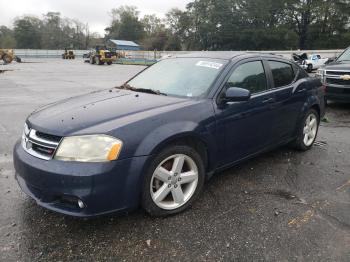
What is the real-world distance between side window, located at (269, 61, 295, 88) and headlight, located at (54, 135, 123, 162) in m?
2.64

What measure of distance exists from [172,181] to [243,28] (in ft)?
221

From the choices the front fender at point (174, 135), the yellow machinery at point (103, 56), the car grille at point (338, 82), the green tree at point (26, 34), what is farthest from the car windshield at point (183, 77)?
the green tree at point (26, 34)

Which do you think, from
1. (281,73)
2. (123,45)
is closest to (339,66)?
(281,73)

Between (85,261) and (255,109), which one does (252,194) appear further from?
(85,261)

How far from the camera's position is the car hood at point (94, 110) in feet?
10.2

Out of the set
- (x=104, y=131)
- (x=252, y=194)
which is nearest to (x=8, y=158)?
(x=104, y=131)

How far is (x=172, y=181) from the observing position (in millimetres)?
3379

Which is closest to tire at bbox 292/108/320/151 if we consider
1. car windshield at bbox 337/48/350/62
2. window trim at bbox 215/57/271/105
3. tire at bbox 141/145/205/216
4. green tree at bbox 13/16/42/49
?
window trim at bbox 215/57/271/105

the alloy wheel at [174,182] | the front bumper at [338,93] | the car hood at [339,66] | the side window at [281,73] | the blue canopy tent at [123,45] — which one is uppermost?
the blue canopy tent at [123,45]

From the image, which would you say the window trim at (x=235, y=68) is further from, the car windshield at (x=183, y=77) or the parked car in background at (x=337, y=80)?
the parked car in background at (x=337, y=80)

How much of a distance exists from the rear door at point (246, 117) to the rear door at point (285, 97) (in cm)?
16

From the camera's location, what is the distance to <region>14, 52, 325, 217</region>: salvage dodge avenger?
2895 millimetres

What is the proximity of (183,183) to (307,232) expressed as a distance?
122cm

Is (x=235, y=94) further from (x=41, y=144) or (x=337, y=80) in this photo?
(x=337, y=80)
